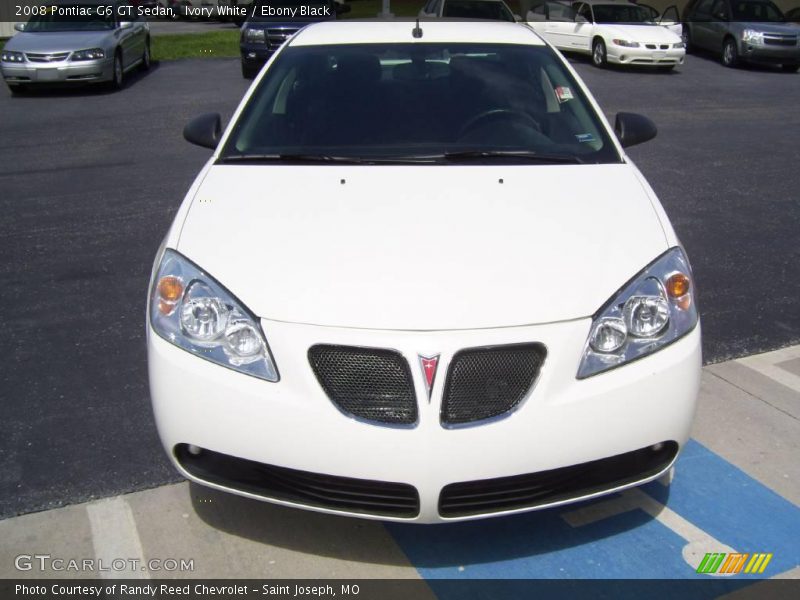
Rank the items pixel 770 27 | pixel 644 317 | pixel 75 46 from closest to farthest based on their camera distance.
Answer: pixel 644 317
pixel 75 46
pixel 770 27

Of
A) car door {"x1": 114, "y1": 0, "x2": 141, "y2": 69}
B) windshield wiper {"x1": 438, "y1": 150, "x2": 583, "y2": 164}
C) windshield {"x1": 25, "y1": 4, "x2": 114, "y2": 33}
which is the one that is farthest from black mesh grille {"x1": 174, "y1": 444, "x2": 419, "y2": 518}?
windshield {"x1": 25, "y1": 4, "x2": 114, "y2": 33}

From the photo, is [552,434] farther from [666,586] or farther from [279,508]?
[279,508]

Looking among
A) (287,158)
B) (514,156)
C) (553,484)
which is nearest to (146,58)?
(287,158)

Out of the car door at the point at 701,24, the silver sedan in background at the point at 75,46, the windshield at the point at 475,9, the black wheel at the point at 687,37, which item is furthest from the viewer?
the black wheel at the point at 687,37

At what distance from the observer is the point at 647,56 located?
709 inches

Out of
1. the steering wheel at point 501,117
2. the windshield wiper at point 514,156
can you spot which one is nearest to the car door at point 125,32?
the steering wheel at point 501,117

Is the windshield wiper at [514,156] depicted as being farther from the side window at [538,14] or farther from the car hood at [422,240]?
the side window at [538,14]

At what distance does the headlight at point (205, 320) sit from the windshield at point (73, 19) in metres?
14.1

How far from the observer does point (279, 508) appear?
3639 mm

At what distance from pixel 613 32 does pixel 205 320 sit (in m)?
17.1

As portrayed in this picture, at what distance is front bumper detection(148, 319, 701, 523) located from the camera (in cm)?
294

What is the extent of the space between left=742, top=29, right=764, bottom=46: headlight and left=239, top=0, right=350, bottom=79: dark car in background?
8.50 meters

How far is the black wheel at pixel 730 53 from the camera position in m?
19.6

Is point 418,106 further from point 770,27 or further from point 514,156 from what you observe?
point 770,27
